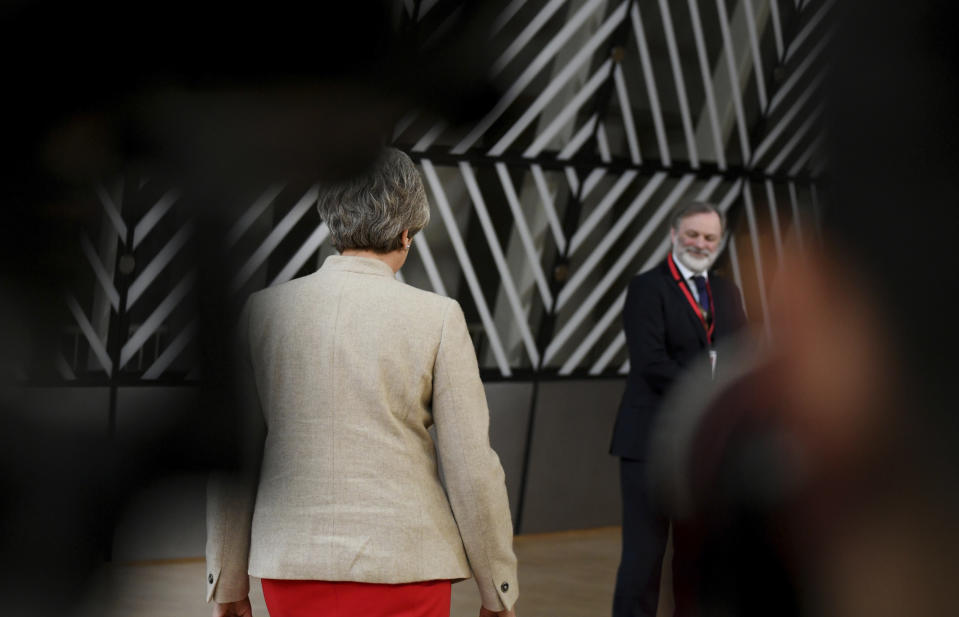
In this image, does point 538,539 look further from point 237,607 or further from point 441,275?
point 237,607

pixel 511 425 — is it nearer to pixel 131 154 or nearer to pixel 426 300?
pixel 426 300

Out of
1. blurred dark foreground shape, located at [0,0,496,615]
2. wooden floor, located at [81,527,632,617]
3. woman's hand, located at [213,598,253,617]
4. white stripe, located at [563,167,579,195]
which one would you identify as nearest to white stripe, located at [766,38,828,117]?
blurred dark foreground shape, located at [0,0,496,615]

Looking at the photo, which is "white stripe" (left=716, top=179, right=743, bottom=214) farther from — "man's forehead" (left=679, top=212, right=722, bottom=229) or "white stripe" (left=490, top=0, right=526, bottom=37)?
Answer: "white stripe" (left=490, top=0, right=526, bottom=37)

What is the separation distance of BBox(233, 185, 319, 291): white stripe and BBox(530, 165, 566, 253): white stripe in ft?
25.4

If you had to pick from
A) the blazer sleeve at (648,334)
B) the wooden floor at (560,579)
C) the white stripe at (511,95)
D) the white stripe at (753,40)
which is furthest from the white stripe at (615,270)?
the white stripe at (511,95)

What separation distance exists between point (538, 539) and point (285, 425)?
8.32 meters

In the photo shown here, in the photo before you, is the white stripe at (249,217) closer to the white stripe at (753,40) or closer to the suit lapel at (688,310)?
the white stripe at (753,40)

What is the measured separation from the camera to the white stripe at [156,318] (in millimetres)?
295

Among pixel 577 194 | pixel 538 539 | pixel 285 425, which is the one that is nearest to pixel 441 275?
pixel 577 194

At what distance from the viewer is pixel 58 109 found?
0.28 metres

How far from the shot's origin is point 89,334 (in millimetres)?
298

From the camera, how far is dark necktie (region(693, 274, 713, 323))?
4606mm

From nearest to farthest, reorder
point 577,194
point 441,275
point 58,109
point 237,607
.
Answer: point 58,109
point 237,607
point 441,275
point 577,194

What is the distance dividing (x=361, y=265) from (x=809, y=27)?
1853mm
